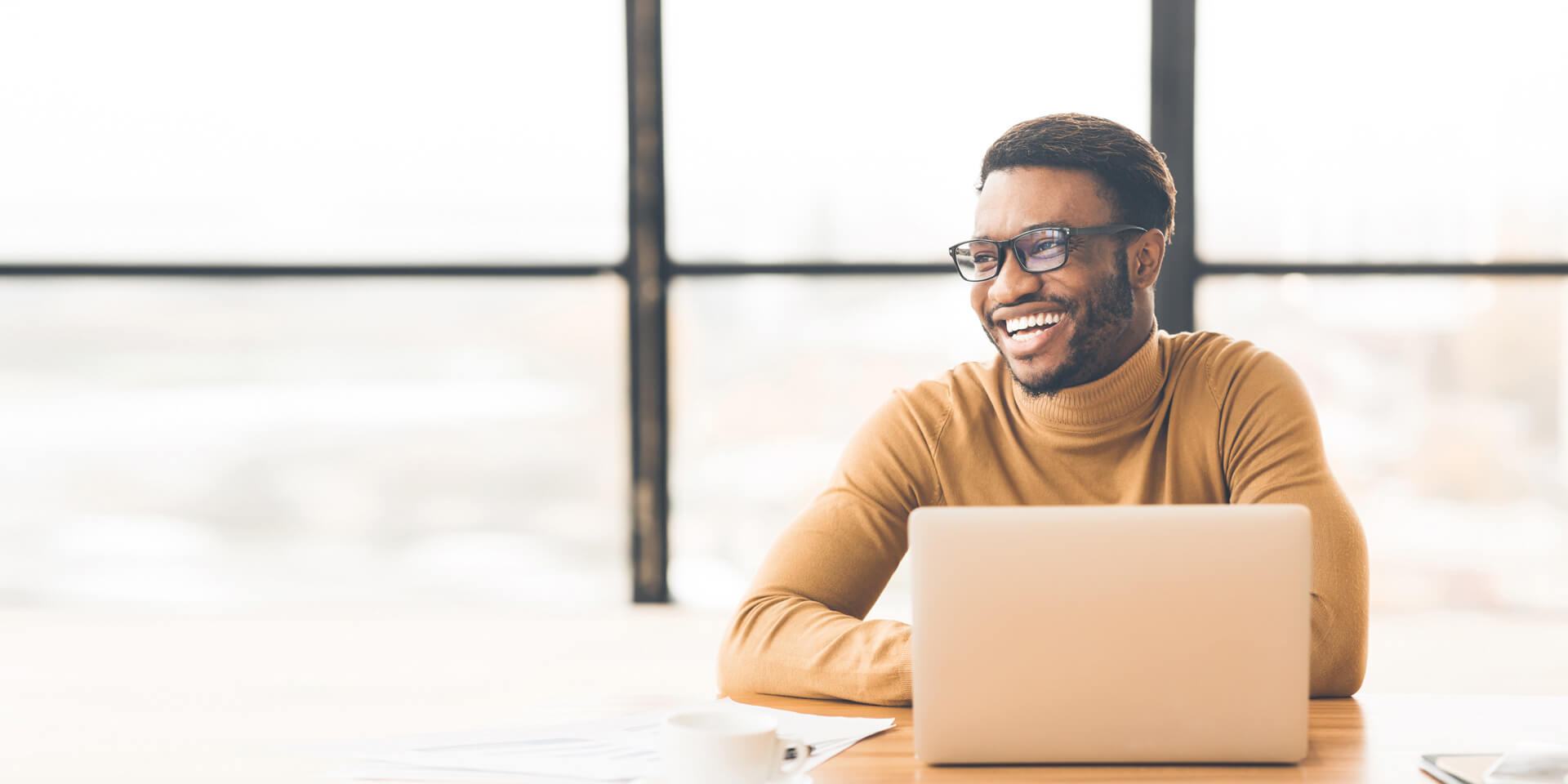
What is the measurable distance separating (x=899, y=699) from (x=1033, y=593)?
0.30 meters

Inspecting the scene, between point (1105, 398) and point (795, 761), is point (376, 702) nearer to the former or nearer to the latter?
point (795, 761)

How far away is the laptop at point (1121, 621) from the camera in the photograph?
2.84ft

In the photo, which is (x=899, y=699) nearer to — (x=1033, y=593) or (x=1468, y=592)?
(x=1033, y=593)

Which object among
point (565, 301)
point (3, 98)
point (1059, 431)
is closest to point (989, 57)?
point (565, 301)

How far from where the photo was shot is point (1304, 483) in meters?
1.40

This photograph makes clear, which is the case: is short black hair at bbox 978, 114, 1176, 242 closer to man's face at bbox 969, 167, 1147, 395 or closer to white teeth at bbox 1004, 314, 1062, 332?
man's face at bbox 969, 167, 1147, 395

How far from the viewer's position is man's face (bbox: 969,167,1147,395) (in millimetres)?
1505

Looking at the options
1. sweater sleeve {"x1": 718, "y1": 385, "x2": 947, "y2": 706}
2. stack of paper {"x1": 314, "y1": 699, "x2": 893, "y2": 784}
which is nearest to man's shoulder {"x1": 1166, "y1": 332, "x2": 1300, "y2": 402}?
sweater sleeve {"x1": 718, "y1": 385, "x2": 947, "y2": 706}

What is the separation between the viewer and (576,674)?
2137 millimetres

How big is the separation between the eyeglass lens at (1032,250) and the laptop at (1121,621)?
2.14 feet

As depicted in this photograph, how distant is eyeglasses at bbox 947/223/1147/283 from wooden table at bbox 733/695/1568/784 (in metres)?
0.62

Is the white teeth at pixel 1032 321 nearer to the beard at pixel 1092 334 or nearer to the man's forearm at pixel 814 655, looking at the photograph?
the beard at pixel 1092 334

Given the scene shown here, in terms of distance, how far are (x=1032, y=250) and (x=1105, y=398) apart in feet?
0.74

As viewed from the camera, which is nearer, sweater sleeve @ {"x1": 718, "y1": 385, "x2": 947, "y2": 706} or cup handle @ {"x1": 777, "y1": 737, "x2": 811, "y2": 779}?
cup handle @ {"x1": 777, "y1": 737, "x2": 811, "y2": 779}
